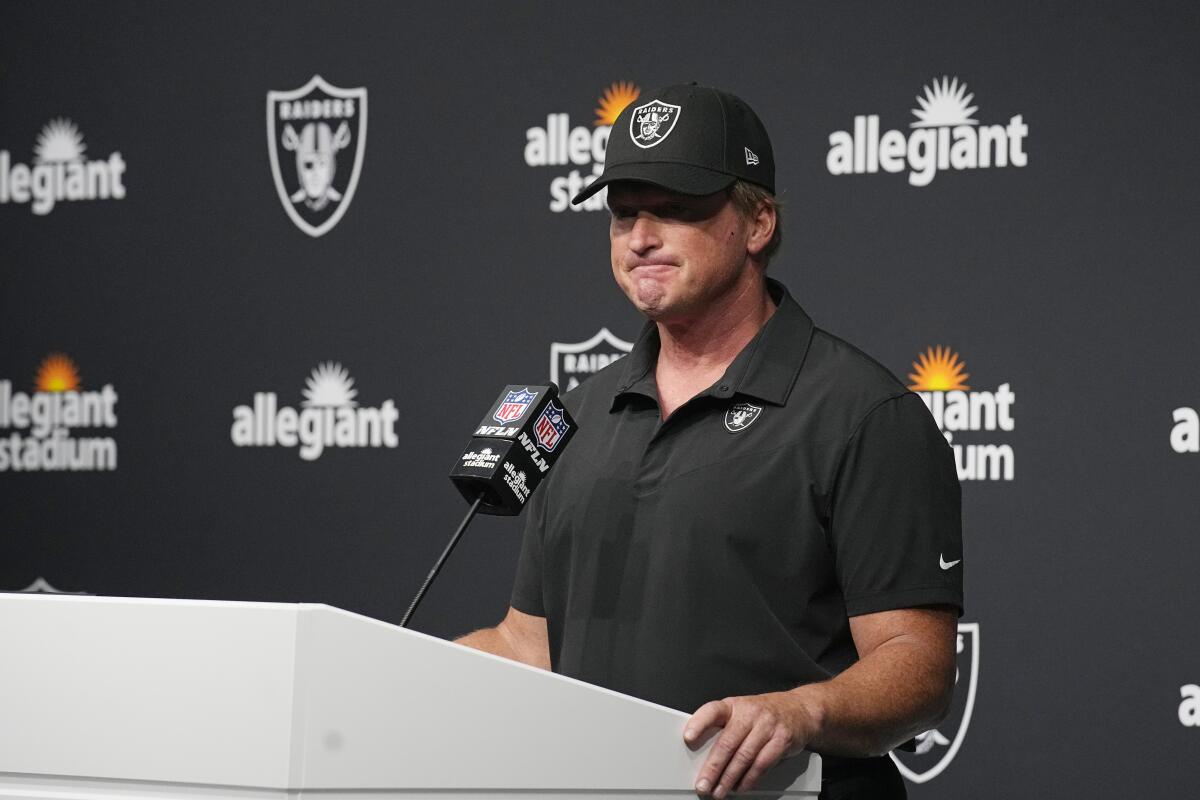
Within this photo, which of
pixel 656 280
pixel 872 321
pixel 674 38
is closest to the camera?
pixel 656 280

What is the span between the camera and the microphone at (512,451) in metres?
1.40

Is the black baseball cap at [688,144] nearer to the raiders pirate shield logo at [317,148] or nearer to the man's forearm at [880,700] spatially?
the man's forearm at [880,700]

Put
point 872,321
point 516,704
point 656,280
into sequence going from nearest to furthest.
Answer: point 516,704 → point 656,280 → point 872,321

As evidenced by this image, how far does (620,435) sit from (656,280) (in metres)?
0.18

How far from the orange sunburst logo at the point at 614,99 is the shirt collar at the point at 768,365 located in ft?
3.46

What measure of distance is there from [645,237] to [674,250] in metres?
0.04

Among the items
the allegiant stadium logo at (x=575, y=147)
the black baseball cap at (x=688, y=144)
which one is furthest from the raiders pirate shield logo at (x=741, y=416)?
the allegiant stadium logo at (x=575, y=147)

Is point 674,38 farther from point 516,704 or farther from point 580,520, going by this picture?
point 516,704

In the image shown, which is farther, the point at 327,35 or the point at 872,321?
the point at 327,35

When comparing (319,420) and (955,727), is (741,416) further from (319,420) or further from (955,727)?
(319,420)

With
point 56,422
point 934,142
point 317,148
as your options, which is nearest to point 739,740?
point 934,142

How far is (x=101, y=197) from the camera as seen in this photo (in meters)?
3.18

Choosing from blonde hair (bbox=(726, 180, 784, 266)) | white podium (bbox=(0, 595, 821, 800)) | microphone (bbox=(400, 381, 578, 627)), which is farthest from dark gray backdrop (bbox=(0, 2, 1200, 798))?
white podium (bbox=(0, 595, 821, 800))

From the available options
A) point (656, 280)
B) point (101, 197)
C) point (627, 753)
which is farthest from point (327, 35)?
point (627, 753)
